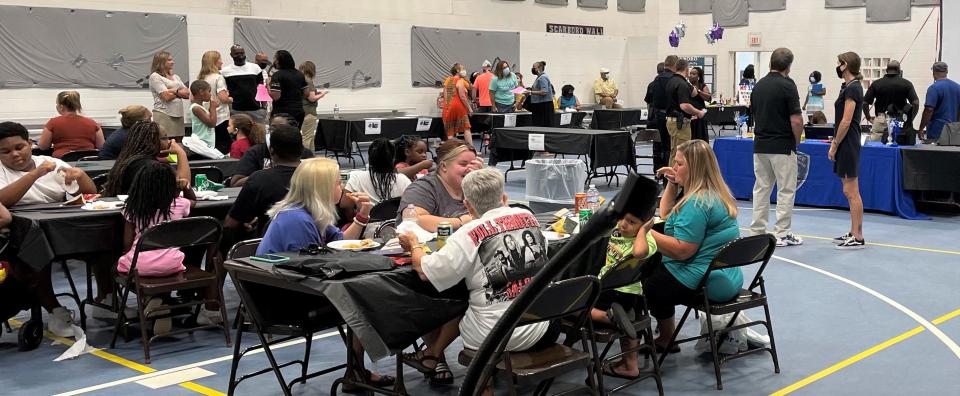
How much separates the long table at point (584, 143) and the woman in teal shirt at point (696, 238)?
577cm

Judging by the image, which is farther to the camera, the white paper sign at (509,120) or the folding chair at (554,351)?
the white paper sign at (509,120)

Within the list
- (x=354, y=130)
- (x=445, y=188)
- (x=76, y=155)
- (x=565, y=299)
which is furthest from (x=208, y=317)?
(x=354, y=130)

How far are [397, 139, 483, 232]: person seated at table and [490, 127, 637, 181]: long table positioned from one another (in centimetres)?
556

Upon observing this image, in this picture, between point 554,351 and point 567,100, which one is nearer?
point 554,351

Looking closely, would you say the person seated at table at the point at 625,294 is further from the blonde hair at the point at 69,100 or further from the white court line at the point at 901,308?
the blonde hair at the point at 69,100

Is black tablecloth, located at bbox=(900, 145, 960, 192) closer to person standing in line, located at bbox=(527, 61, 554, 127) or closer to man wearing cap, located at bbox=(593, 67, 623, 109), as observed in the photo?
person standing in line, located at bbox=(527, 61, 554, 127)

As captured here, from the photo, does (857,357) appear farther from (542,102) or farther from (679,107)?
(542,102)

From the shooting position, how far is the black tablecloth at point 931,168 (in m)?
8.72

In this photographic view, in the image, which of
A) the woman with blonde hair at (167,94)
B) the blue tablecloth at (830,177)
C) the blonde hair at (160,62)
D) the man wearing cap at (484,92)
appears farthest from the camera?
the man wearing cap at (484,92)

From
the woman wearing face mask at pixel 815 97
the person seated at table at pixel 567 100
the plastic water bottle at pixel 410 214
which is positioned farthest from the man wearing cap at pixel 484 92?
the plastic water bottle at pixel 410 214

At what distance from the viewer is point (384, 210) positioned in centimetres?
551

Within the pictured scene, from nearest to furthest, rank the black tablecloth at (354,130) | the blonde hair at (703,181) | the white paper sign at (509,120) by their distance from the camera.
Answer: the blonde hair at (703,181), the black tablecloth at (354,130), the white paper sign at (509,120)

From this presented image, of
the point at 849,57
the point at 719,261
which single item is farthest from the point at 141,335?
the point at 849,57

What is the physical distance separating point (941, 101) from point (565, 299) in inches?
352
